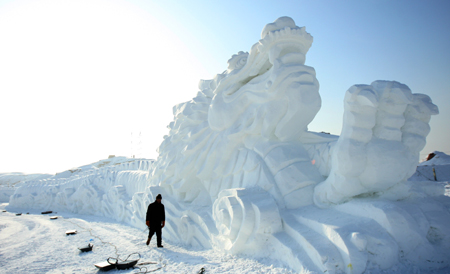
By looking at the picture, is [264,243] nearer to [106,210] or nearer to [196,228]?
[196,228]

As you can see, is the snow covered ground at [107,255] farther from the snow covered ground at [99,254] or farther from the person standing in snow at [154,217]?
the person standing in snow at [154,217]

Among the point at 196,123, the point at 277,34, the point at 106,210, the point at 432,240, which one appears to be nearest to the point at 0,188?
the point at 106,210

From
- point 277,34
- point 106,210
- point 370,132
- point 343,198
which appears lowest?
point 106,210

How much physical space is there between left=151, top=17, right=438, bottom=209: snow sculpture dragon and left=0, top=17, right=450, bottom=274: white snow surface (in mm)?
13

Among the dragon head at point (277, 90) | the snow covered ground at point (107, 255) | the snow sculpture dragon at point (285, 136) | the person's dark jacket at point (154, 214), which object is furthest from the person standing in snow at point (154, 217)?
the dragon head at point (277, 90)

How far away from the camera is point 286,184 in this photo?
2781mm

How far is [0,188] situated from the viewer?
13.6 metres

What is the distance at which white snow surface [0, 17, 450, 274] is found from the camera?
6.48 ft

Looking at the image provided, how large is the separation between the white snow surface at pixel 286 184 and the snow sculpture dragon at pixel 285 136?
0.01m

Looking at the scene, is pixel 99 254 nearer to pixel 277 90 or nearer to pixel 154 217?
pixel 154 217

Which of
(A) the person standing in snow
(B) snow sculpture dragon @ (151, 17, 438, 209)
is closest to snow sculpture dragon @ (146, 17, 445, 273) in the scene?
(B) snow sculpture dragon @ (151, 17, 438, 209)

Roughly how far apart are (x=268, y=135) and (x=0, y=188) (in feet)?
54.2

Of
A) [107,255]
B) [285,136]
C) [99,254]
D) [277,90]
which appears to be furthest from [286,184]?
[99,254]

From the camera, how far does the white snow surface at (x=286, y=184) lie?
1974 millimetres
